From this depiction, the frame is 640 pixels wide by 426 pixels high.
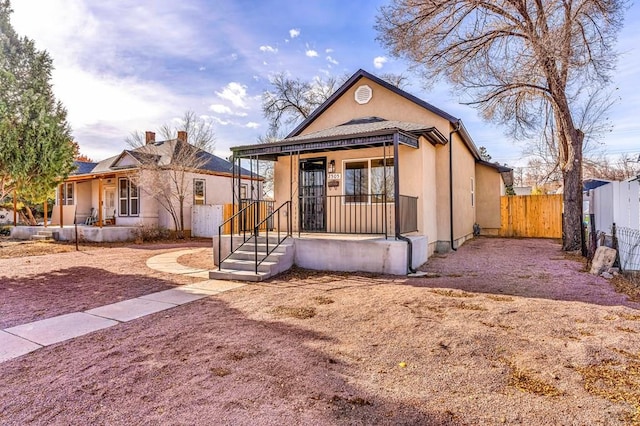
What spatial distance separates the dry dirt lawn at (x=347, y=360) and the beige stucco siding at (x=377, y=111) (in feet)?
20.3

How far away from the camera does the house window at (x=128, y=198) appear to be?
58.1ft

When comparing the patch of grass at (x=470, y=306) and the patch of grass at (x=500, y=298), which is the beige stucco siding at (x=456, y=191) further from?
the patch of grass at (x=470, y=306)

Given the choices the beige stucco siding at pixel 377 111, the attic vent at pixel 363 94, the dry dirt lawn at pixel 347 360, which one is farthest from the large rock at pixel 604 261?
the attic vent at pixel 363 94

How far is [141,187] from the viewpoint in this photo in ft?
55.7

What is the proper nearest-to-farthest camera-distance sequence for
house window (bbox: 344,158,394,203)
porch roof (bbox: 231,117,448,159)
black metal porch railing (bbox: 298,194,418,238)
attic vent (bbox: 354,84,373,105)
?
porch roof (bbox: 231,117,448,159) < black metal porch railing (bbox: 298,194,418,238) < house window (bbox: 344,158,394,203) < attic vent (bbox: 354,84,373,105)

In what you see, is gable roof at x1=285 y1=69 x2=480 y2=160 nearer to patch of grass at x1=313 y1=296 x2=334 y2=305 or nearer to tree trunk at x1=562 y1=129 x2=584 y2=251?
tree trunk at x1=562 y1=129 x2=584 y2=251

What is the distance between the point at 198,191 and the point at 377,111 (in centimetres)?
1107

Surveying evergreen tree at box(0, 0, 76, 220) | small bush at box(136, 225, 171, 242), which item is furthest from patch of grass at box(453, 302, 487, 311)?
small bush at box(136, 225, 171, 242)

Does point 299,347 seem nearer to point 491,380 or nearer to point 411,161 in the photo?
point 491,380

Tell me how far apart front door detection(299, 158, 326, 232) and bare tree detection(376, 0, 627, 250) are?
4.57 m

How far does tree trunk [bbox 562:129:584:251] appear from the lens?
36.6 ft

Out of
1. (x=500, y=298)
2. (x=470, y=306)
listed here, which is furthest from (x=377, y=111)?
(x=470, y=306)

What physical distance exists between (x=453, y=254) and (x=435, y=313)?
6.05 meters

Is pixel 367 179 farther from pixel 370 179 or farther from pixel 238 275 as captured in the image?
pixel 238 275
